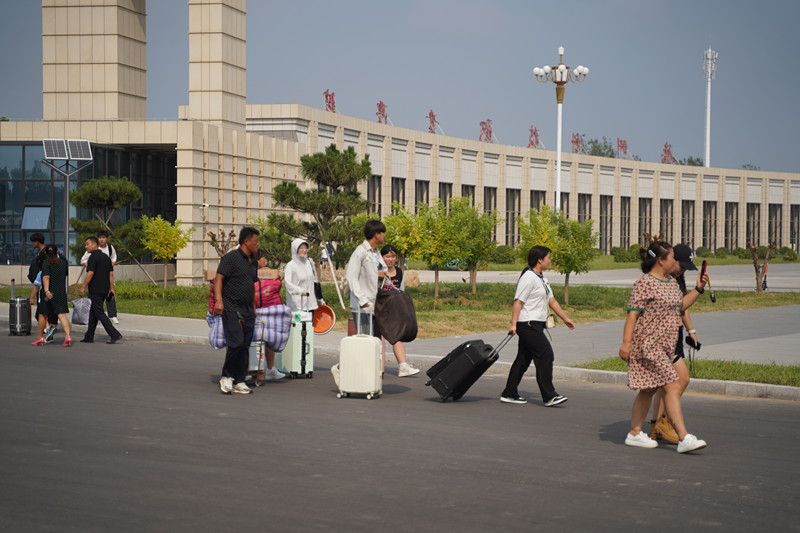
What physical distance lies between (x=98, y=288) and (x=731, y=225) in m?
89.5

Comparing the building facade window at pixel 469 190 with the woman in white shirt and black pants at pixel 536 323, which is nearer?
the woman in white shirt and black pants at pixel 536 323

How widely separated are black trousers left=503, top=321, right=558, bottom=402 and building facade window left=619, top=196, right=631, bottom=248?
8145 centimetres

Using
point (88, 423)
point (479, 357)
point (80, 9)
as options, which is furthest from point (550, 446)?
point (80, 9)

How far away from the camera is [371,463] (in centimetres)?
725

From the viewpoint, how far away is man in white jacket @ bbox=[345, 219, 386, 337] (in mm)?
11680

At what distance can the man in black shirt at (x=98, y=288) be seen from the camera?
1647 cm

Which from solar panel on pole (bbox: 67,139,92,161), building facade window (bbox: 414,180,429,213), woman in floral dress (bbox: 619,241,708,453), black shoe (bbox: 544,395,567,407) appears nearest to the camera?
woman in floral dress (bbox: 619,241,708,453)

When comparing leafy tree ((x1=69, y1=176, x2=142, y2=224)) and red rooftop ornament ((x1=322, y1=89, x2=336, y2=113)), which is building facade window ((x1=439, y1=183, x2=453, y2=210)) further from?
leafy tree ((x1=69, y1=176, x2=142, y2=224))

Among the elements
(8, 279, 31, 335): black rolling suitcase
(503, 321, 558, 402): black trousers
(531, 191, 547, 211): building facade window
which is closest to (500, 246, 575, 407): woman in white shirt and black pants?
(503, 321, 558, 402): black trousers

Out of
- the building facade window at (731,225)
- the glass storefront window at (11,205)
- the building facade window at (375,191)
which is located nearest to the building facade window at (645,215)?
the building facade window at (731,225)

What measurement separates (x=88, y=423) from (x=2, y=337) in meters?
9.95

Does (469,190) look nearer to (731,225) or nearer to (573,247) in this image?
(731,225)

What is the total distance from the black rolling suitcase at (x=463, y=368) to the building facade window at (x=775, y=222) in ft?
314

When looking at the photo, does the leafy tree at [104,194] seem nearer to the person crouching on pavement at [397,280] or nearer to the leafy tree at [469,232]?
the leafy tree at [469,232]
